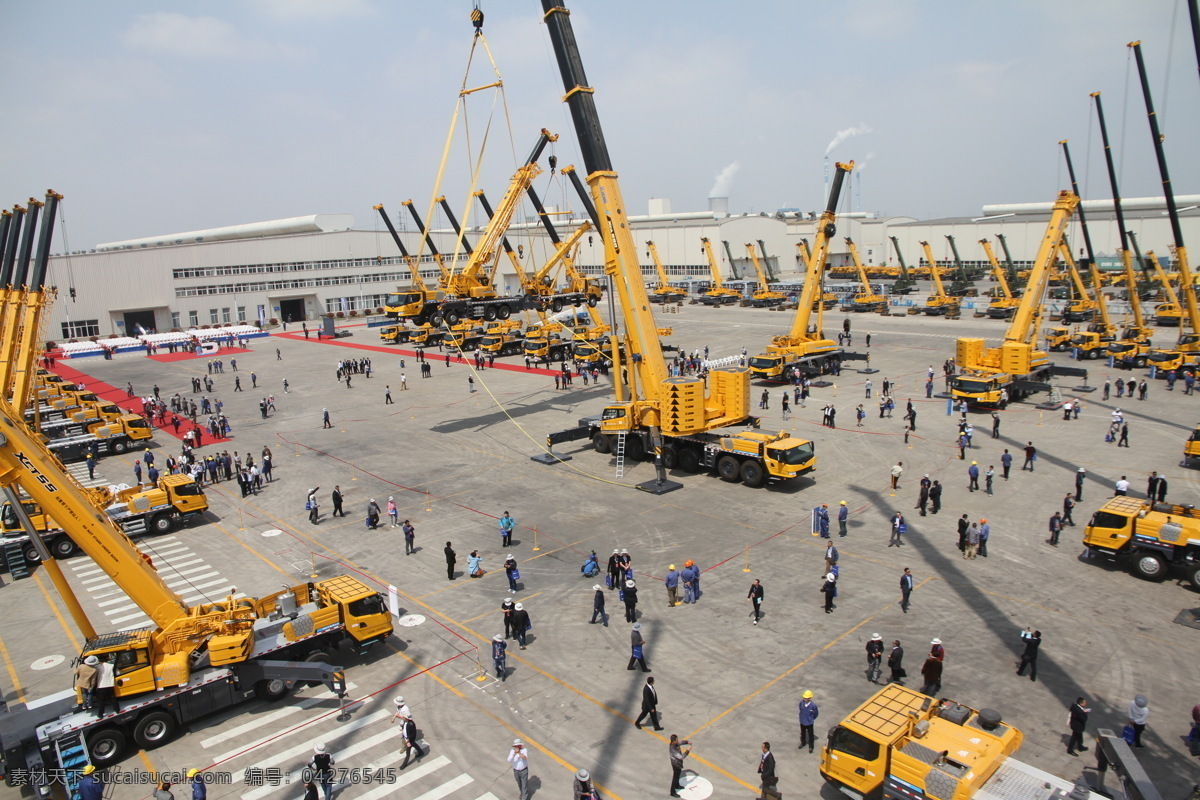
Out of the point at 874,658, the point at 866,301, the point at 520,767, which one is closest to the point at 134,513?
the point at 520,767

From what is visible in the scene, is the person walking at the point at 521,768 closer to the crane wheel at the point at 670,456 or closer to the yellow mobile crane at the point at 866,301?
the crane wheel at the point at 670,456

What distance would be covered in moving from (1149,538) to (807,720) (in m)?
13.0

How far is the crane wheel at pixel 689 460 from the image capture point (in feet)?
99.3

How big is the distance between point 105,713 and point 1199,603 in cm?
2543

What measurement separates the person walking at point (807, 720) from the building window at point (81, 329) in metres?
97.7

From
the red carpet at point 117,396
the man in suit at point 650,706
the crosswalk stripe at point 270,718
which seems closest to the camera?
the man in suit at point 650,706

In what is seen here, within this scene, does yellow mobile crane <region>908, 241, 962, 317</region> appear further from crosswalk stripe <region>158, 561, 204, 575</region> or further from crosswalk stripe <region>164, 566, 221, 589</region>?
crosswalk stripe <region>164, 566, 221, 589</region>

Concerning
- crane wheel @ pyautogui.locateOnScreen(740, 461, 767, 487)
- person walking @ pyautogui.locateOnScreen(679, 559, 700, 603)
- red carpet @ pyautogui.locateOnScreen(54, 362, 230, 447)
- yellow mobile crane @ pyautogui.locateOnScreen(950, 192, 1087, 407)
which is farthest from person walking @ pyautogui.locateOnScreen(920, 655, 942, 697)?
red carpet @ pyautogui.locateOnScreen(54, 362, 230, 447)

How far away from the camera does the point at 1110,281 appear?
9519cm

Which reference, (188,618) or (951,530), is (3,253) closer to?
(188,618)

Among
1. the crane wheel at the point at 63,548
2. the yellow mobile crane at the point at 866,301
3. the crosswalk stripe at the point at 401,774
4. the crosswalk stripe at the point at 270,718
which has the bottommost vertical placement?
the crosswalk stripe at the point at 401,774

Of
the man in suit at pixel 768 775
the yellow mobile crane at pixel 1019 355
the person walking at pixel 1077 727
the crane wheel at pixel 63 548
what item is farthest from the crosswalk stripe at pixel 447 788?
the yellow mobile crane at pixel 1019 355

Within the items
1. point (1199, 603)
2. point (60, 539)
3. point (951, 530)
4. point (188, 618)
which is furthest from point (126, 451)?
point (1199, 603)

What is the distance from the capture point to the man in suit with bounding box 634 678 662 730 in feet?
45.7
